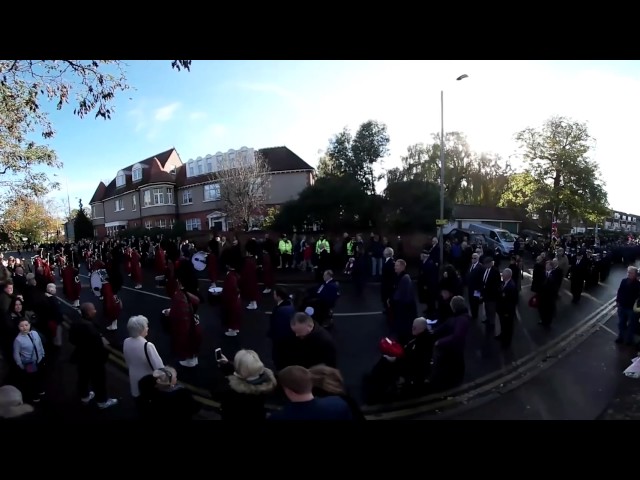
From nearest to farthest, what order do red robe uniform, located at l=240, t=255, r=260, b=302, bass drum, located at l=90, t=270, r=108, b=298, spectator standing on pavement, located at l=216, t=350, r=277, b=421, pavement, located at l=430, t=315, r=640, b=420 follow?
1. spectator standing on pavement, located at l=216, t=350, r=277, b=421
2. pavement, located at l=430, t=315, r=640, b=420
3. bass drum, located at l=90, t=270, r=108, b=298
4. red robe uniform, located at l=240, t=255, r=260, b=302

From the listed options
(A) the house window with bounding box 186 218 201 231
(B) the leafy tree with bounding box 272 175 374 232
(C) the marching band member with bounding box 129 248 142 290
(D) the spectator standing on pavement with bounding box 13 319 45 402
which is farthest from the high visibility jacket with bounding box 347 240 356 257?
(D) the spectator standing on pavement with bounding box 13 319 45 402

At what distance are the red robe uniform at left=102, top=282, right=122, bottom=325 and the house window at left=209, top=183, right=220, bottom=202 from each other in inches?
125

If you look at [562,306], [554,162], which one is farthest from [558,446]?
[554,162]

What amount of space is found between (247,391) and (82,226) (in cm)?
944

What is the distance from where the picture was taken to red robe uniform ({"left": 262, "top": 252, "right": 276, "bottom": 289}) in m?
9.35

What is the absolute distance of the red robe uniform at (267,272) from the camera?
9.35 meters

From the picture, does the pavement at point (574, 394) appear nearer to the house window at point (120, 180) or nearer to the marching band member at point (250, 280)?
the marching band member at point (250, 280)

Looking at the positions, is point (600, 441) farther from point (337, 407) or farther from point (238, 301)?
point (238, 301)

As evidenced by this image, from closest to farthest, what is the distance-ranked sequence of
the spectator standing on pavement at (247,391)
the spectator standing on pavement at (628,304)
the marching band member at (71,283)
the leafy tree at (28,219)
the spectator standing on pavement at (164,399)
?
the spectator standing on pavement at (247,391)
the spectator standing on pavement at (164,399)
the leafy tree at (28,219)
the spectator standing on pavement at (628,304)
the marching band member at (71,283)

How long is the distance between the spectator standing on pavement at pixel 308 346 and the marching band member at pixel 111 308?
4.90 metres

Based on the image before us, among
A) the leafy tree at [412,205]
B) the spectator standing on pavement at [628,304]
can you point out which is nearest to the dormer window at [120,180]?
the leafy tree at [412,205]

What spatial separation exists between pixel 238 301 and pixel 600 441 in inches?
257

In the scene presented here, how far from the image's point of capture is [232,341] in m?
7.34

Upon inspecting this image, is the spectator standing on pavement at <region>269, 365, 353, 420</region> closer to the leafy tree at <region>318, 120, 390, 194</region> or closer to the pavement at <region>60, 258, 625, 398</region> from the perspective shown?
the pavement at <region>60, 258, 625, 398</region>
